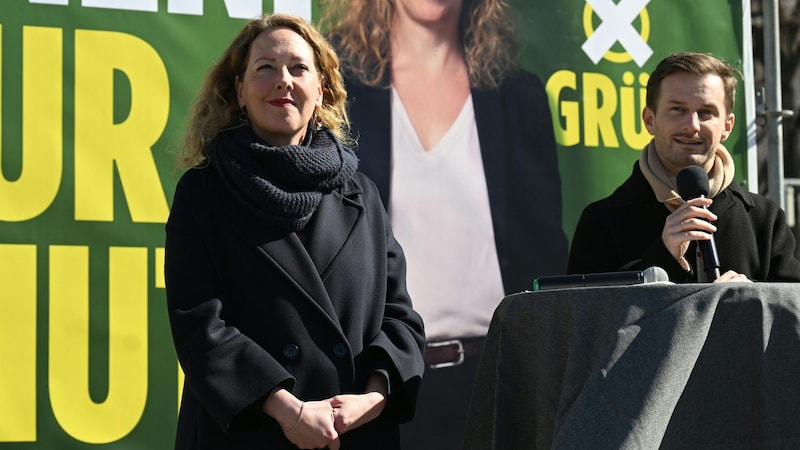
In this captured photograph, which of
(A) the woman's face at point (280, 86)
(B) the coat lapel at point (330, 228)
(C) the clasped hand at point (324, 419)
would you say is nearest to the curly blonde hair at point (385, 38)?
(A) the woman's face at point (280, 86)

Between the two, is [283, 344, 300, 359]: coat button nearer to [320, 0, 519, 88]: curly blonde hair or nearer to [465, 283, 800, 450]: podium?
[465, 283, 800, 450]: podium

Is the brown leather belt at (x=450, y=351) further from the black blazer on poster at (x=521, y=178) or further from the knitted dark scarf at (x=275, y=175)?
the knitted dark scarf at (x=275, y=175)

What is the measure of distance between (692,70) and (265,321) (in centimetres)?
133

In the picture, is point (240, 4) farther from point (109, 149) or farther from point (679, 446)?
point (679, 446)

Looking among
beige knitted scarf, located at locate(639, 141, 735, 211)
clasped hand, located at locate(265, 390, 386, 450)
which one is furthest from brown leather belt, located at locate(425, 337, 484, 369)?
clasped hand, located at locate(265, 390, 386, 450)

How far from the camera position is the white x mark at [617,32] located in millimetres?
4199

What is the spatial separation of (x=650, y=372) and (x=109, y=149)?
2125 millimetres

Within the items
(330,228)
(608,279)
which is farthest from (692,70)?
(330,228)

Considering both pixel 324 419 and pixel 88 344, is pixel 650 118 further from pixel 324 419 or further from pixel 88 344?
pixel 88 344

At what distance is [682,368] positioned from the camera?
2.03 m

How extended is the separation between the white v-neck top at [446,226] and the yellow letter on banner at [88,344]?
92 centimetres

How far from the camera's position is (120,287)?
11.6ft

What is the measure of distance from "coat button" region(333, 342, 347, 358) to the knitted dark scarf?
11.0 inches

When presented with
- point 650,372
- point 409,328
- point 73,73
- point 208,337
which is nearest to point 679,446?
point 650,372
